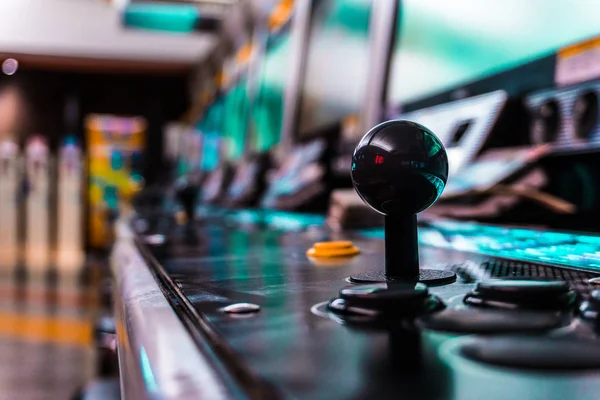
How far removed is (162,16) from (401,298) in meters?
6.89

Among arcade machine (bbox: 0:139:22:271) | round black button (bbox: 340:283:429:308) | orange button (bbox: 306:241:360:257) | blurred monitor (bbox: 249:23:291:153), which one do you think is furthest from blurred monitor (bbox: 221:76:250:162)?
arcade machine (bbox: 0:139:22:271)

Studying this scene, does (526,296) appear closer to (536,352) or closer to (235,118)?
(536,352)

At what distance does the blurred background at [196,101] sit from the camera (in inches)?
48.6

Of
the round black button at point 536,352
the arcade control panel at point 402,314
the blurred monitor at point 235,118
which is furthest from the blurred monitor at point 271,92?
the round black button at point 536,352

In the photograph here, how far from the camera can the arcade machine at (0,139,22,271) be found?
387 inches

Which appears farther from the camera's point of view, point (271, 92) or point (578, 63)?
point (271, 92)

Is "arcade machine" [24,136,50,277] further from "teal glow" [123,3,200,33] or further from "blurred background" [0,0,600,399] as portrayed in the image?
"teal glow" [123,3,200,33]

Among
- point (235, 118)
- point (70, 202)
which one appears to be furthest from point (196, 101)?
point (235, 118)

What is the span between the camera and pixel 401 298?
0.36 m

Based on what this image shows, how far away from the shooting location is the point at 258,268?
0.66 metres

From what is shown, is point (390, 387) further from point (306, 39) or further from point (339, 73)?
point (306, 39)

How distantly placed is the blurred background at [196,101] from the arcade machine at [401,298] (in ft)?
0.24

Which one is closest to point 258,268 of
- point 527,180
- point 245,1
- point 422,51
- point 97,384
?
point 527,180

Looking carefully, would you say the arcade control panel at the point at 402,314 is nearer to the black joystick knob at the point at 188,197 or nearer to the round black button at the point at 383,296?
the round black button at the point at 383,296
